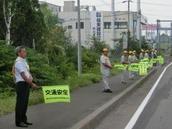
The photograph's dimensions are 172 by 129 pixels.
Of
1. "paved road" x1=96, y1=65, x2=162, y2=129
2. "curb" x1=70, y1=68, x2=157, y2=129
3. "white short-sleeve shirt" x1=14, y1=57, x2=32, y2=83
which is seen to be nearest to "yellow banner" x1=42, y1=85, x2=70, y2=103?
"curb" x1=70, y1=68, x2=157, y2=129

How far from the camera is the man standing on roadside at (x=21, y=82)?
40.5 ft

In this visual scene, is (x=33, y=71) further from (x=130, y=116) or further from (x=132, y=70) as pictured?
(x=132, y=70)

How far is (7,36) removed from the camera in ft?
113

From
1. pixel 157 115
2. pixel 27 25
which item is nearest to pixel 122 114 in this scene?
pixel 157 115

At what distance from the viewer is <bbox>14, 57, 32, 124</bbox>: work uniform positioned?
487 inches

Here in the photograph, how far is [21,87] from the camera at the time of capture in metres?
12.5

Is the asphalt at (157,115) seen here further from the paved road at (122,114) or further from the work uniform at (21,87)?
the work uniform at (21,87)

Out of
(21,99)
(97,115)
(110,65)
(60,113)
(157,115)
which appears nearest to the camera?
(21,99)

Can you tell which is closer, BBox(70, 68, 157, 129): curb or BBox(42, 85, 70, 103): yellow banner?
BBox(70, 68, 157, 129): curb

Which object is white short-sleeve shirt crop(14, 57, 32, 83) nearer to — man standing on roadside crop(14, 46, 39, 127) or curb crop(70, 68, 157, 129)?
man standing on roadside crop(14, 46, 39, 127)

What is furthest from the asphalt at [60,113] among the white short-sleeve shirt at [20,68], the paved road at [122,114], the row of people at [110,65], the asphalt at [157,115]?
the row of people at [110,65]

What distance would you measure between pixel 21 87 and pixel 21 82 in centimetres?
11

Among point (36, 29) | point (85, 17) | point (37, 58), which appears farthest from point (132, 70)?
point (85, 17)

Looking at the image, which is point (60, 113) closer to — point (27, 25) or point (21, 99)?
point (21, 99)
